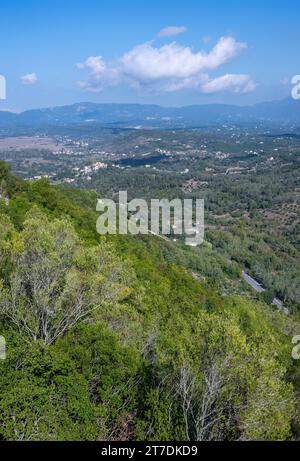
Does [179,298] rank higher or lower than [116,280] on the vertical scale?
lower

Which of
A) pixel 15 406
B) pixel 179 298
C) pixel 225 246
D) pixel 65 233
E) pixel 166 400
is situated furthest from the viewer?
pixel 225 246

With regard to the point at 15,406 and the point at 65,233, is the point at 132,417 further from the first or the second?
the point at 65,233

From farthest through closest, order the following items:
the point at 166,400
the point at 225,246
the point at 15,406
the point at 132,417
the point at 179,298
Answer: the point at 225,246
the point at 179,298
the point at 132,417
the point at 166,400
the point at 15,406

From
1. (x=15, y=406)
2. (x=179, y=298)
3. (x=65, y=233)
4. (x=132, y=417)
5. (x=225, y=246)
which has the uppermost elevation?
(x=65, y=233)

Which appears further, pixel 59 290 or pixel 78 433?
pixel 59 290
